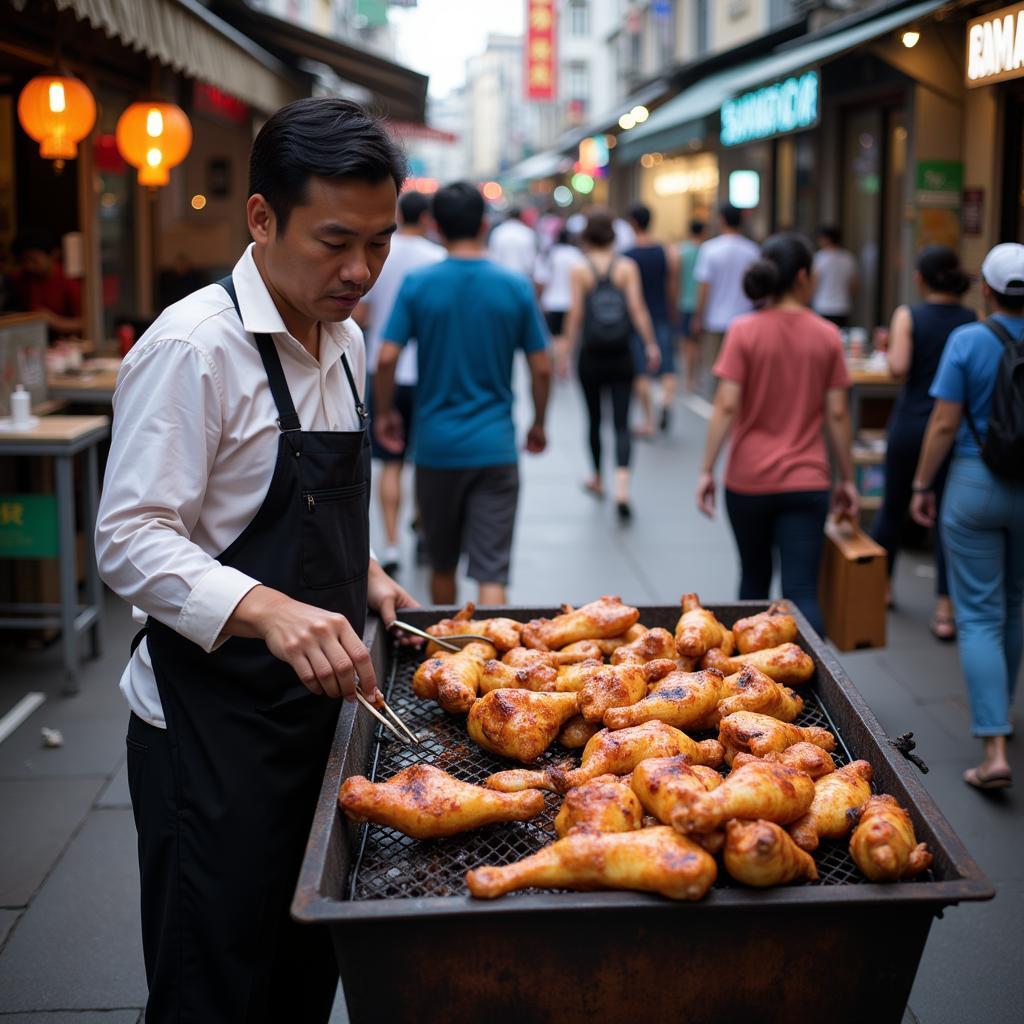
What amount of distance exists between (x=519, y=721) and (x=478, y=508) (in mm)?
3092

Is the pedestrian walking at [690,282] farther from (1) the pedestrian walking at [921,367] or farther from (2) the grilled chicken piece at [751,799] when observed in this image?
(2) the grilled chicken piece at [751,799]

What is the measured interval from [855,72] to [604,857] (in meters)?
10.9

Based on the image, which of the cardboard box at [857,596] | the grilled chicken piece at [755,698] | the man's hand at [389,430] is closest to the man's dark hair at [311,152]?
the grilled chicken piece at [755,698]

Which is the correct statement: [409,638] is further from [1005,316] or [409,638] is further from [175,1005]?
[1005,316]

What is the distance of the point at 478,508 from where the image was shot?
18.2 feet

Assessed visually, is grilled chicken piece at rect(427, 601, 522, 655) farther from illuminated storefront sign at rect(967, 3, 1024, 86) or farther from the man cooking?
illuminated storefront sign at rect(967, 3, 1024, 86)

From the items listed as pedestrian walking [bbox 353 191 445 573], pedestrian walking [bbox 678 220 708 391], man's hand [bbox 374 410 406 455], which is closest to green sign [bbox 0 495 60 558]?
man's hand [bbox 374 410 406 455]

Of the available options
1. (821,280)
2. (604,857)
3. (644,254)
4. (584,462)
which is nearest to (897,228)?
(821,280)

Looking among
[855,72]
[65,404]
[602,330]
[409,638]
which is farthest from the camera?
[855,72]

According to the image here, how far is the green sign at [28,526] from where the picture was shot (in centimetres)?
592

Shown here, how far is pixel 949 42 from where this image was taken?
8.00 metres

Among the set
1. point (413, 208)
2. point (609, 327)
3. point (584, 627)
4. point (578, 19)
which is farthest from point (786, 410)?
point (578, 19)

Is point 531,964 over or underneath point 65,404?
underneath

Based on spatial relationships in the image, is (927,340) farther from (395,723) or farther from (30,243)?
(30,243)
